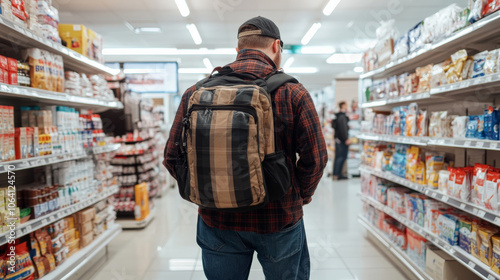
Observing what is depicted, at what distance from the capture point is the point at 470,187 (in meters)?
2.15

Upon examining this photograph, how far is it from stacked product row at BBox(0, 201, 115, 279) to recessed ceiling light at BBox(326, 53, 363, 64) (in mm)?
8662

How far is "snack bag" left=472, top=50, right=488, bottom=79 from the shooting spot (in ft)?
6.62

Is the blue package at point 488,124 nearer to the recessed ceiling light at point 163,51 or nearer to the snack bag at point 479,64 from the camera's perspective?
the snack bag at point 479,64

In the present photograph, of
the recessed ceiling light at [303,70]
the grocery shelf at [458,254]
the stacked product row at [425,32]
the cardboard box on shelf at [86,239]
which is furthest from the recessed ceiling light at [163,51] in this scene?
the grocery shelf at [458,254]

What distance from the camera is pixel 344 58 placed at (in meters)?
10.3

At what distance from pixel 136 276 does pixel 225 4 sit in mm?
4745

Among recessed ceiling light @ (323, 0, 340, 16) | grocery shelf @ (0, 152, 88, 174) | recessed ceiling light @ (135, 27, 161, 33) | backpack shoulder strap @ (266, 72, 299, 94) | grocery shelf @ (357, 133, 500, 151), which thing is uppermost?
recessed ceiling light @ (135, 27, 161, 33)

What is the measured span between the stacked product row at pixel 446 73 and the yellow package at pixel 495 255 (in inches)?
40.0

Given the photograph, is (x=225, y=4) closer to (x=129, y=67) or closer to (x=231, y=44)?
(x=129, y=67)

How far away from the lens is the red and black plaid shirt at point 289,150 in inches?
48.1

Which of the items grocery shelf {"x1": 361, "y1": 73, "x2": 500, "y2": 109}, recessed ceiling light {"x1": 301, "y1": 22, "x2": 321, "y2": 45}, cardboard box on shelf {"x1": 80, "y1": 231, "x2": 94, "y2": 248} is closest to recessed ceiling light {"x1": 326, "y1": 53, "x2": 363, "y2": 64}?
recessed ceiling light {"x1": 301, "y1": 22, "x2": 321, "y2": 45}

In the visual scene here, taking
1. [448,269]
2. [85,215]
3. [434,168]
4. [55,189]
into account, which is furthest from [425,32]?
[85,215]

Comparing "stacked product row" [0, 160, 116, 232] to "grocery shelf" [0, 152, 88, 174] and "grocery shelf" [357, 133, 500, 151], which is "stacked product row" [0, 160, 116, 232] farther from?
"grocery shelf" [357, 133, 500, 151]

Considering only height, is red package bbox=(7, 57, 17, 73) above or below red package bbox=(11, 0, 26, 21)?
below
